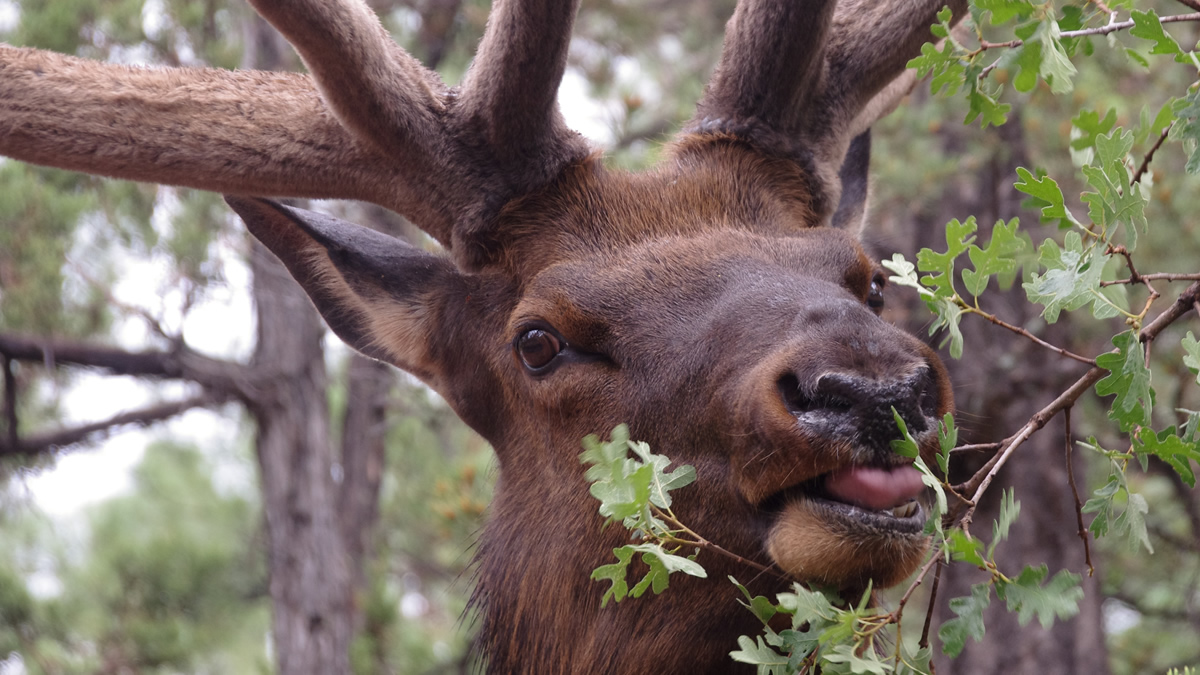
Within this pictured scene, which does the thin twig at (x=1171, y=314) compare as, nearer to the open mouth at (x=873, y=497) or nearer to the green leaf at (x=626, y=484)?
the open mouth at (x=873, y=497)

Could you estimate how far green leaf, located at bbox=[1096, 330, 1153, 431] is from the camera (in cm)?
223

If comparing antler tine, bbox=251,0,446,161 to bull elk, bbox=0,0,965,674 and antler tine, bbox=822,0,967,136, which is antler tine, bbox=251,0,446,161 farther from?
antler tine, bbox=822,0,967,136

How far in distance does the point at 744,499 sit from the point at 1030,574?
788 mm

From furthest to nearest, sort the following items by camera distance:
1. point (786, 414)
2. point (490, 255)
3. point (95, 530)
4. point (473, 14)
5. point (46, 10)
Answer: point (95, 530) → point (473, 14) → point (46, 10) → point (490, 255) → point (786, 414)

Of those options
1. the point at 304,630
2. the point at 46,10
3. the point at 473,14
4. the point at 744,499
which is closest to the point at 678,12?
the point at 473,14

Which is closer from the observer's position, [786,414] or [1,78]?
[786,414]

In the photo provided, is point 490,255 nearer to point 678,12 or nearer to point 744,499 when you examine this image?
point 744,499

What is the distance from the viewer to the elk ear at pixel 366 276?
13.4ft

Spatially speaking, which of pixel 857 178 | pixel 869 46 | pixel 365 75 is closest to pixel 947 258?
pixel 869 46

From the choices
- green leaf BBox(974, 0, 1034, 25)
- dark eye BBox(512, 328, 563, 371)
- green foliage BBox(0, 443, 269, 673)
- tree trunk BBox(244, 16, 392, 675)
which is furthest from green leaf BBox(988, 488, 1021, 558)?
green foliage BBox(0, 443, 269, 673)

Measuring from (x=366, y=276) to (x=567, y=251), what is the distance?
34.8 inches

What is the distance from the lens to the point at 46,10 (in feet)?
22.6

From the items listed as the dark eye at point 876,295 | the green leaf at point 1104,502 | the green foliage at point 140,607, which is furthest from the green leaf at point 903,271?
the green foliage at point 140,607

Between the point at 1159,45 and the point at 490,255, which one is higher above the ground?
the point at 1159,45
